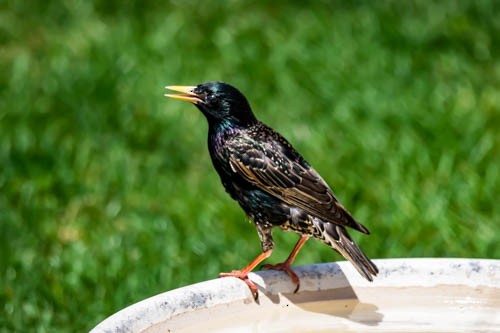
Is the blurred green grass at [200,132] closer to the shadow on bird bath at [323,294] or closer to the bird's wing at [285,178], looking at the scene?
the bird's wing at [285,178]

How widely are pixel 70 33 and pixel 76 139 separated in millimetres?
1796

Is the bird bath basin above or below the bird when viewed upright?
below

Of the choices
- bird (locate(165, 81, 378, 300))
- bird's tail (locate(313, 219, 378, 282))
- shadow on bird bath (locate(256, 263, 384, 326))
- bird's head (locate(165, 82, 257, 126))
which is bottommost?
shadow on bird bath (locate(256, 263, 384, 326))

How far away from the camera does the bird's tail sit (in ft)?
11.3

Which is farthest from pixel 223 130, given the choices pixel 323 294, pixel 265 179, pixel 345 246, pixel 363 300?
pixel 363 300

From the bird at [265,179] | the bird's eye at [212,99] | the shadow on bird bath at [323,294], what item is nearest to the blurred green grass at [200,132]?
the bird at [265,179]

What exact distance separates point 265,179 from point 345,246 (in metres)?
0.49

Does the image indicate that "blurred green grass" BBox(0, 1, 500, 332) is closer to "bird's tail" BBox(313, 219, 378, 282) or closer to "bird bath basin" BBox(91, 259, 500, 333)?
"bird's tail" BBox(313, 219, 378, 282)

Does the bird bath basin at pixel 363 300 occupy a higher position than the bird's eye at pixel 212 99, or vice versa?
the bird's eye at pixel 212 99

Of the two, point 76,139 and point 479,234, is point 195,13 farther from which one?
point 479,234

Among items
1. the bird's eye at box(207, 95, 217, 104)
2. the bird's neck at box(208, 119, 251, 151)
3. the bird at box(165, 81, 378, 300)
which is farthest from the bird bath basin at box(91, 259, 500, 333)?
the bird's eye at box(207, 95, 217, 104)

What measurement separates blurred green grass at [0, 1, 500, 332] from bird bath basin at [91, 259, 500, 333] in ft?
5.10

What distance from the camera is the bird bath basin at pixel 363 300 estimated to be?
330 cm

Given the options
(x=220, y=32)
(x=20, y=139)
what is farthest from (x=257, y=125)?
(x=220, y=32)
